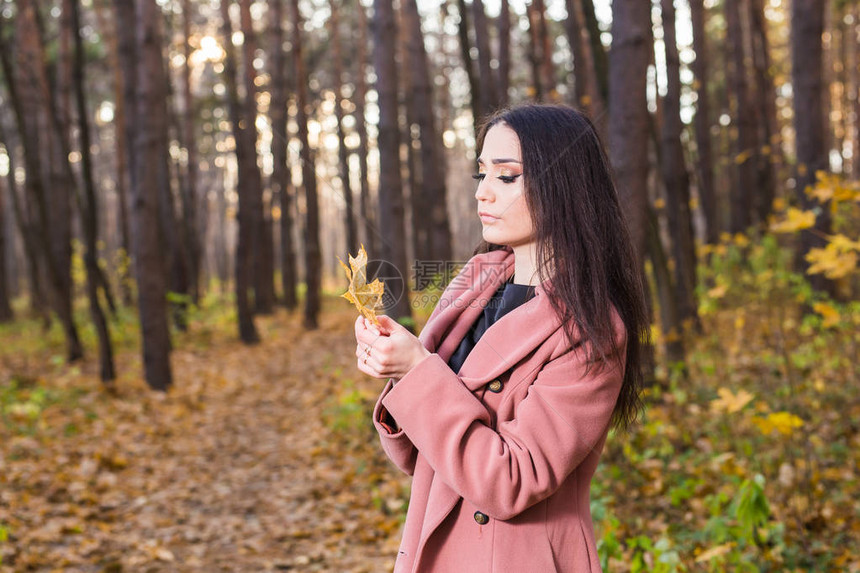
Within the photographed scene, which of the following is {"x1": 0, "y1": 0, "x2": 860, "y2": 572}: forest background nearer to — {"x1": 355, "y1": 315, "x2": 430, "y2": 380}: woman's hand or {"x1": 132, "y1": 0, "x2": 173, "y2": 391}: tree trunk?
{"x1": 132, "y1": 0, "x2": 173, "y2": 391}: tree trunk

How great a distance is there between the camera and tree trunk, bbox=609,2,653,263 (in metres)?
4.38

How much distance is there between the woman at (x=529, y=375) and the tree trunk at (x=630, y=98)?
3004 mm

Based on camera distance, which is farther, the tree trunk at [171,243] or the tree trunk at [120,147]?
the tree trunk at [171,243]

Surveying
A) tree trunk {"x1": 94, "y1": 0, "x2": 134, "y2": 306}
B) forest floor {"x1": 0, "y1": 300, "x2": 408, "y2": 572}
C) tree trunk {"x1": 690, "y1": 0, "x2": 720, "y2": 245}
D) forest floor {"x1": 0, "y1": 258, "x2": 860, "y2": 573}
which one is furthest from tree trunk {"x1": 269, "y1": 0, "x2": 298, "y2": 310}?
tree trunk {"x1": 690, "y1": 0, "x2": 720, "y2": 245}

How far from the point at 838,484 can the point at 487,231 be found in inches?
135

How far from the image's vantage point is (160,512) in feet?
15.3

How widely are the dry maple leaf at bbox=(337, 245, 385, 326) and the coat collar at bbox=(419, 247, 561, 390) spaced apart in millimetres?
239

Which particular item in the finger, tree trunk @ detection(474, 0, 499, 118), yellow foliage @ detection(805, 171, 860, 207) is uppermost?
tree trunk @ detection(474, 0, 499, 118)

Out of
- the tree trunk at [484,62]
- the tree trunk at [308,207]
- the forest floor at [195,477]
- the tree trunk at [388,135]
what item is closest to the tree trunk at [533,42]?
the tree trunk at [484,62]

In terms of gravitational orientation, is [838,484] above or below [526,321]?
below

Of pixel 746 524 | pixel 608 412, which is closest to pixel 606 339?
pixel 608 412

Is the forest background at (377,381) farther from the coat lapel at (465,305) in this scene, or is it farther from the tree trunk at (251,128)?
the coat lapel at (465,305)

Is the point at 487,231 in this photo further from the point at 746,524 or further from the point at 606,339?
the point at 746,524

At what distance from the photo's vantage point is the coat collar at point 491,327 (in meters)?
1.43
